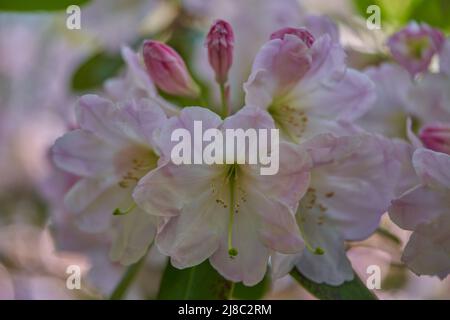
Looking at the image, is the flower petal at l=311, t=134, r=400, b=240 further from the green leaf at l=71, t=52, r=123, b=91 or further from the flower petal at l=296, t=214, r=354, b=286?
the green leaf at l=71, t=52, r=123, b=91

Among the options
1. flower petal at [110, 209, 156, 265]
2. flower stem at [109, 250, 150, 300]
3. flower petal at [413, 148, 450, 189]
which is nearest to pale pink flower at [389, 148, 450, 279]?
flower petal at [413, 148, 450, 189]

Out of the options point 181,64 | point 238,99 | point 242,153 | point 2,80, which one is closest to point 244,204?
point 242,153

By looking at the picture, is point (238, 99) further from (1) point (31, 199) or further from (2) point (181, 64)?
(1) point (31, 199)

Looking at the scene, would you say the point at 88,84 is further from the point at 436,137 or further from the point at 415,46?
the point at 436,137

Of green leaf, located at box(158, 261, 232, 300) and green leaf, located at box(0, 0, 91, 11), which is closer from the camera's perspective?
green leaf, located at box(158, 261, 232, 300)

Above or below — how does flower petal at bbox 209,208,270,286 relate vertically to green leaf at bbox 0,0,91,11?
below

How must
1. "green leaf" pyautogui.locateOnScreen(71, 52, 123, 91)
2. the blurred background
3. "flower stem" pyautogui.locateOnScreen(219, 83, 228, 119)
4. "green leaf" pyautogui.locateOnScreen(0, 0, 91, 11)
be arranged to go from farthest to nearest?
1. "green leaf" pyautogui.locateOnScreen(71, 52, 123, 91)
2. the blurred background
3. "green leaf" pyautogui.locateOnScreen(0, 0, 91, 11)
4. "flower stem" pyautogui.locateOnScreen(219, 83, 228, 119)
